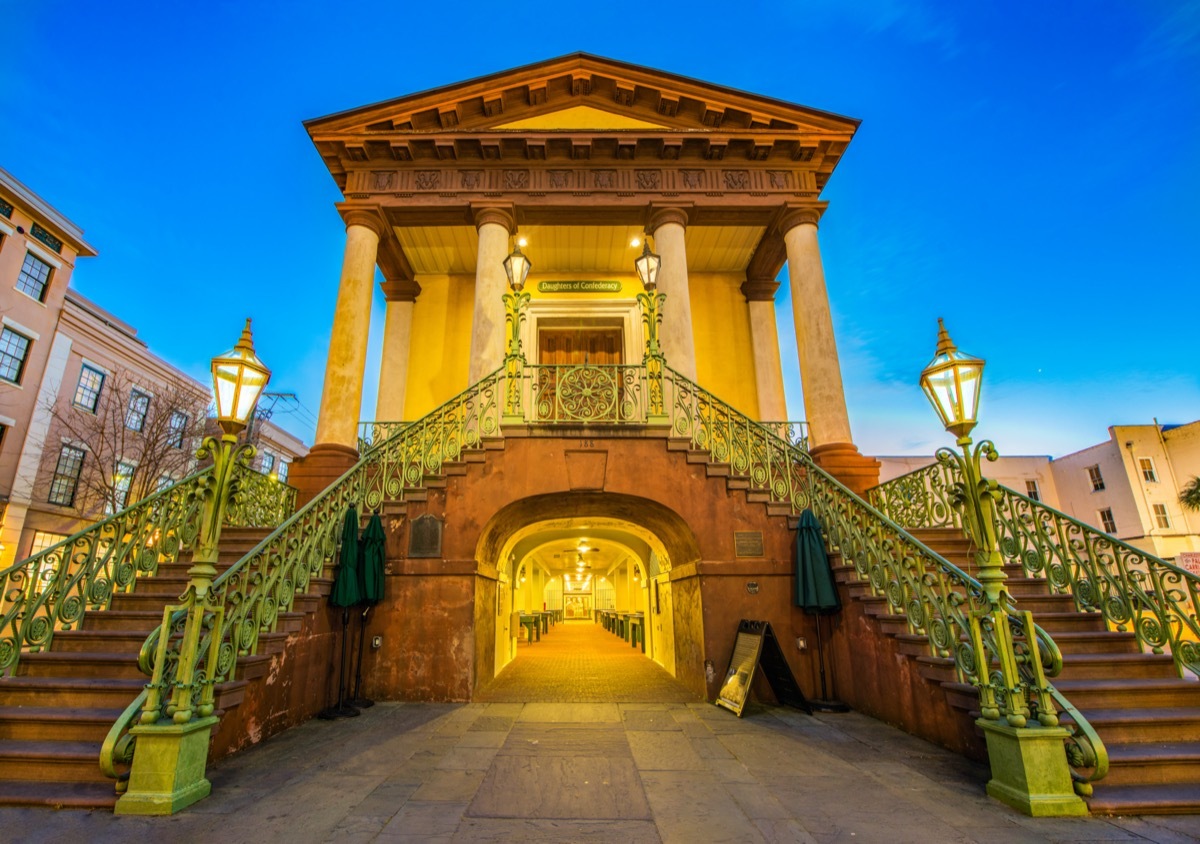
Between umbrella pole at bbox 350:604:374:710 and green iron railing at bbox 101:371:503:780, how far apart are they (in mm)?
1107

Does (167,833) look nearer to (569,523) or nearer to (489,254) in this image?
(569,523)

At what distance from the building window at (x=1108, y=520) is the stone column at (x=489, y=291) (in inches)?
1514

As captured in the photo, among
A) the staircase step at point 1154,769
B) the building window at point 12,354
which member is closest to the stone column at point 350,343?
the staircase step at point 1154,769

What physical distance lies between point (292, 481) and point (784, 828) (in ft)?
32.4

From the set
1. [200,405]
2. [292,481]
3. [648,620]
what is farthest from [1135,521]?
[200,405]

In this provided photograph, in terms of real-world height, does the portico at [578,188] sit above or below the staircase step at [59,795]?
above

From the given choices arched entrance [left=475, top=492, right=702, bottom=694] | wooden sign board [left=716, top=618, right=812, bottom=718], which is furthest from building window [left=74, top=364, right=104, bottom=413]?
wooden sign board [left=716, top=618, right=812, bottom=718]

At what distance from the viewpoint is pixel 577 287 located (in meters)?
15.8

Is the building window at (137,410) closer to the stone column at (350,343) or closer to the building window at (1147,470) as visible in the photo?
the stone column at (350,343)

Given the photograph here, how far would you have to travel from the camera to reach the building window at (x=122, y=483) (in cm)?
2236

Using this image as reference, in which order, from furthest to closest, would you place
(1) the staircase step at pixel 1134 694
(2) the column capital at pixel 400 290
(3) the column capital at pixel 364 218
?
(2) the column capital at pixel 400 290
(3) the column capital at pixel 364 218
(1) the staircase step at pixel 1134 694

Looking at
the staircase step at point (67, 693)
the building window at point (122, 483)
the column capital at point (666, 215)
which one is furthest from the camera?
the building window at point (122, 483)

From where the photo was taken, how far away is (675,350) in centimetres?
1166

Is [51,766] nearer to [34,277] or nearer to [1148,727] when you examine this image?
[1148,727]
